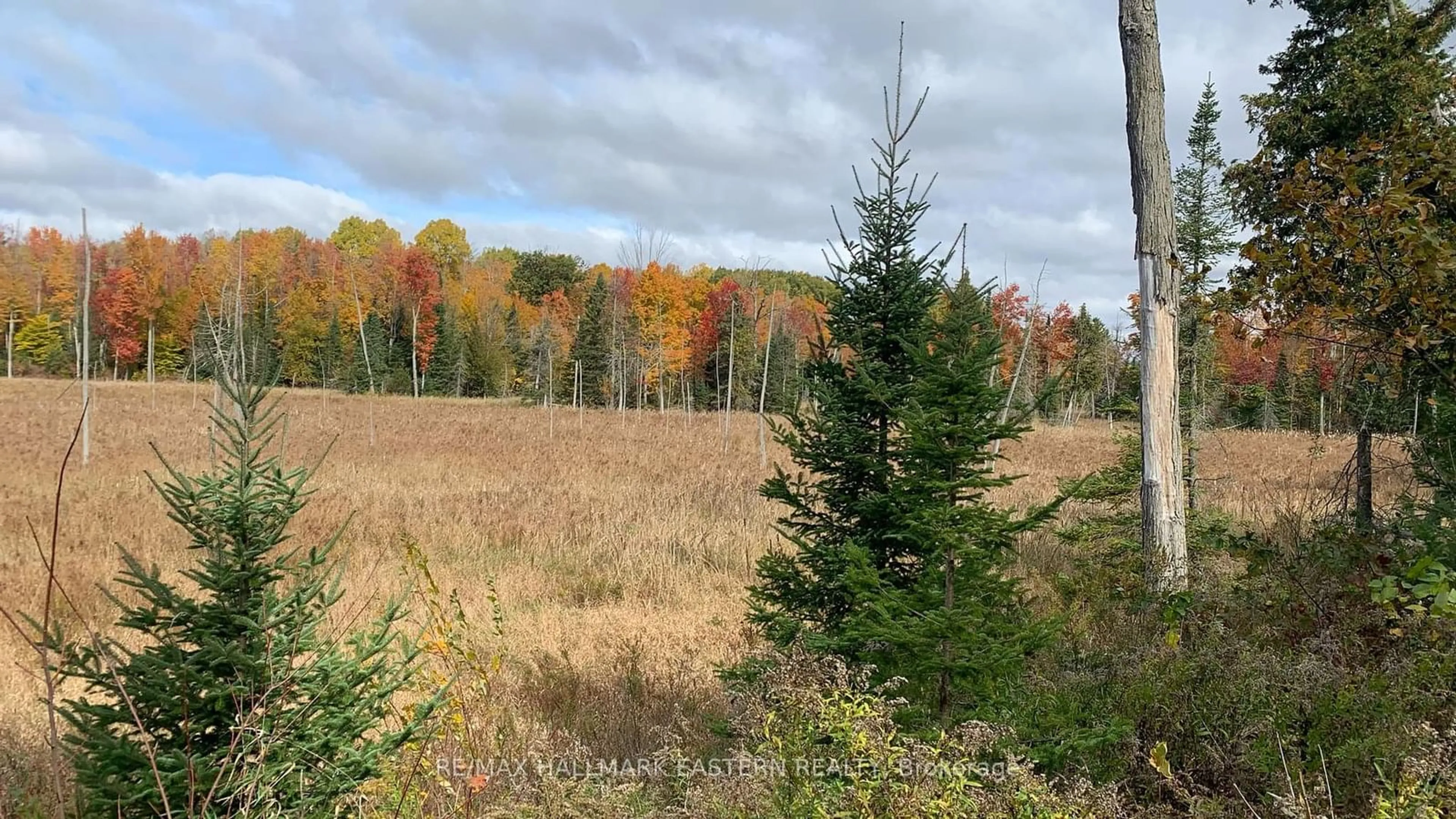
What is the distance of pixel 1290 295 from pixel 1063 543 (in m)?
6.59

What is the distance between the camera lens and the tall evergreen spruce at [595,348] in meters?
47.0

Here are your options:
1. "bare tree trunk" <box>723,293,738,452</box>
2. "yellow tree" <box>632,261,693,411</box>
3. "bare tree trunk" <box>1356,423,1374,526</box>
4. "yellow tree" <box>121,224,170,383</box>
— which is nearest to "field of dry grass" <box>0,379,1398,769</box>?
"bare tree trunk" <box>1356,423,1374,526</box>

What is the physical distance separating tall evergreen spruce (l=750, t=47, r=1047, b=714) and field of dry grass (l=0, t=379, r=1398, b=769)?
1970 mm

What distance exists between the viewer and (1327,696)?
3133 millimetres


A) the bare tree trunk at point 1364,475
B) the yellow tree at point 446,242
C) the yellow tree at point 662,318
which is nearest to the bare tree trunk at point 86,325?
the bare tree trunk at point 1364,475

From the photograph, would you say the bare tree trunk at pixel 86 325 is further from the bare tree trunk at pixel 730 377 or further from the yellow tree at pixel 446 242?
the yellow tree at pixel 446 242

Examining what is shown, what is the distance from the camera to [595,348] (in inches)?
1903

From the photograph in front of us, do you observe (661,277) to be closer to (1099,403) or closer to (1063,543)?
(1099,403)

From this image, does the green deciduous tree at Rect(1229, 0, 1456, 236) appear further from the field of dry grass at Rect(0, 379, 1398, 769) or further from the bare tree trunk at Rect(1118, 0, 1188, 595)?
the field of dry grass at Rect(0, 379, 1398, 769)

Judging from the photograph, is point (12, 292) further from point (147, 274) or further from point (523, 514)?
point (523, 514)

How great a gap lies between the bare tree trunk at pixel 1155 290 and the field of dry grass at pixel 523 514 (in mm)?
1048

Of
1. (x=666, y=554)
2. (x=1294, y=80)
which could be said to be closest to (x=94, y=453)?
(x=666, y=554)

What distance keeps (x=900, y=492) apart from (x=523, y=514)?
31.4 ft

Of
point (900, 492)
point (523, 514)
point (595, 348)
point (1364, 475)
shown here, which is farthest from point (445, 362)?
point (900, 492)
